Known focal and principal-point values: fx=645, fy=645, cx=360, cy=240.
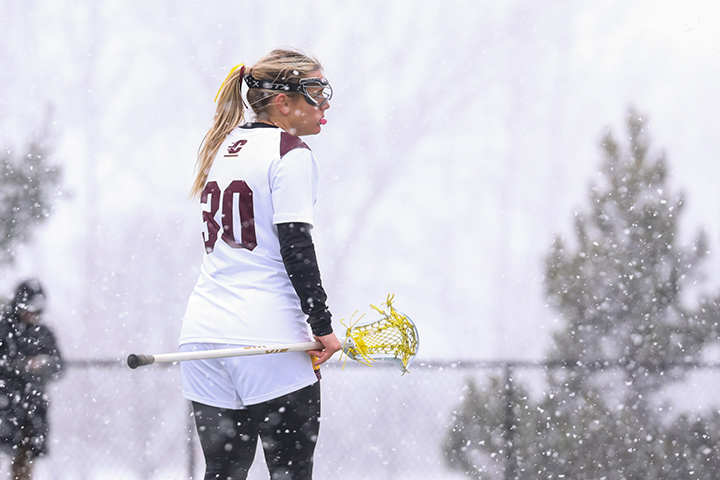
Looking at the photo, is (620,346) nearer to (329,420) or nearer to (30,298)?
(329,420)

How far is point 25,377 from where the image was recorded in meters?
3.20

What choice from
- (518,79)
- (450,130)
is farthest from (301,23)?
(518,79)

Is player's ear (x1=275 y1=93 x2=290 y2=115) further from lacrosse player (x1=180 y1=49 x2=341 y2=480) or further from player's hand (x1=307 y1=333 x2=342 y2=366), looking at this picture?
player's hand (x1=307 y1=333 x2=342 y2=366)

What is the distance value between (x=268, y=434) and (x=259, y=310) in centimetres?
22

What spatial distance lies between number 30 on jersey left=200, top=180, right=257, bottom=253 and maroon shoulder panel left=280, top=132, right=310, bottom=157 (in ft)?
0.30

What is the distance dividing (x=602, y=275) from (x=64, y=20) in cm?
519

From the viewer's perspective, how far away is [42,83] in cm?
545

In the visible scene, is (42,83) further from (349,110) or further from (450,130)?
(450,130)

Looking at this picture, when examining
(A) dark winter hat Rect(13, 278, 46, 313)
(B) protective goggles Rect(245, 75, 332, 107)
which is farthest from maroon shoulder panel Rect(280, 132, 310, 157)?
(A) dark winter hat Rect(13, 278, 46, 313)

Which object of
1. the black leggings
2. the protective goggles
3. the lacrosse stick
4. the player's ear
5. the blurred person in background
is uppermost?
the protective goggles

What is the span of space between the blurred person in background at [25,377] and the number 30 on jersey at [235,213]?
2.31 m

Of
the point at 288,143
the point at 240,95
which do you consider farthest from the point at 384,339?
the point at 240,95

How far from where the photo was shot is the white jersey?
1145 mm

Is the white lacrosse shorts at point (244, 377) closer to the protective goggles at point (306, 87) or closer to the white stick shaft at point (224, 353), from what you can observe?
the white stick shaft at point (224, 353)
